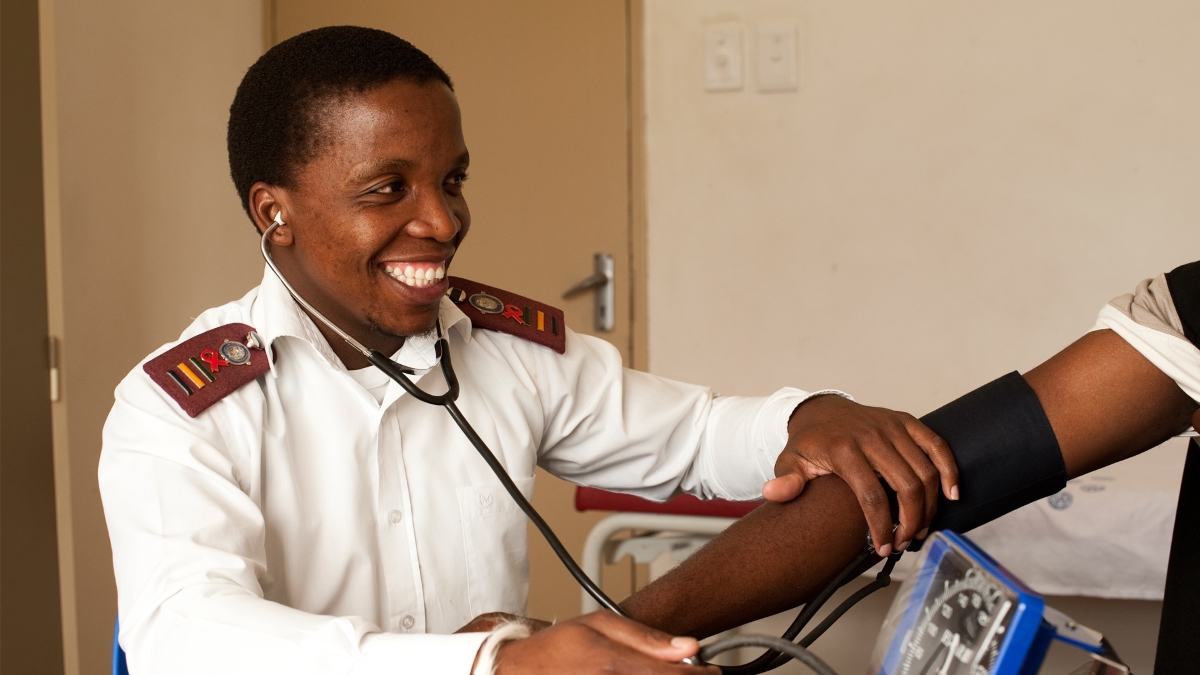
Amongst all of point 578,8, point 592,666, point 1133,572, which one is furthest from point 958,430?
point 578,8

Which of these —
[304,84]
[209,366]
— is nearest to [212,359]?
[209,366]

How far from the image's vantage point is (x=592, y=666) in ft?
1.90

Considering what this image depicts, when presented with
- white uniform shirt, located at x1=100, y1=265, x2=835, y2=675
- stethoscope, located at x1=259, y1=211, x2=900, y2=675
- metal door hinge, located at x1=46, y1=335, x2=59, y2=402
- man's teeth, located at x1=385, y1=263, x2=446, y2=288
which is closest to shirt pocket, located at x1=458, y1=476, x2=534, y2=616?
white uniform shirt, located at x1=100, y1=265, x2=835, y2=675

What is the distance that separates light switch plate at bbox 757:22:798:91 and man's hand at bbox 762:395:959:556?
1491 millimetres

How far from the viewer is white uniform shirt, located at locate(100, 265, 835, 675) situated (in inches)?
28.3

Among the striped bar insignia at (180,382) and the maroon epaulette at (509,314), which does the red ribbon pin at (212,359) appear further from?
the maroon epaulette at (509,314)

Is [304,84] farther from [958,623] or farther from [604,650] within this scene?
[958,623]

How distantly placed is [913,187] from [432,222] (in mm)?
1616

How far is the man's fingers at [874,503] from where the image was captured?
900 millimetres

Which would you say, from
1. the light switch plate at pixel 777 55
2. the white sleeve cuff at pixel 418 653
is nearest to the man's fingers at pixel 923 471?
the white sleeve cuff at pixel 418 653

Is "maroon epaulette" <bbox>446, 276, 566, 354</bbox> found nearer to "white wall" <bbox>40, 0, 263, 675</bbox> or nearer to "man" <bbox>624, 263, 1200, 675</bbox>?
"man" <bbox>624, 263, 1200, 675</bbox>

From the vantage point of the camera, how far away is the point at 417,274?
982mm

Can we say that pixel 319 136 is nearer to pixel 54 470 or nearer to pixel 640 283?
pixel 54 470

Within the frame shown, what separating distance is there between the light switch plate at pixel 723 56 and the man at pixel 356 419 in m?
1.38
